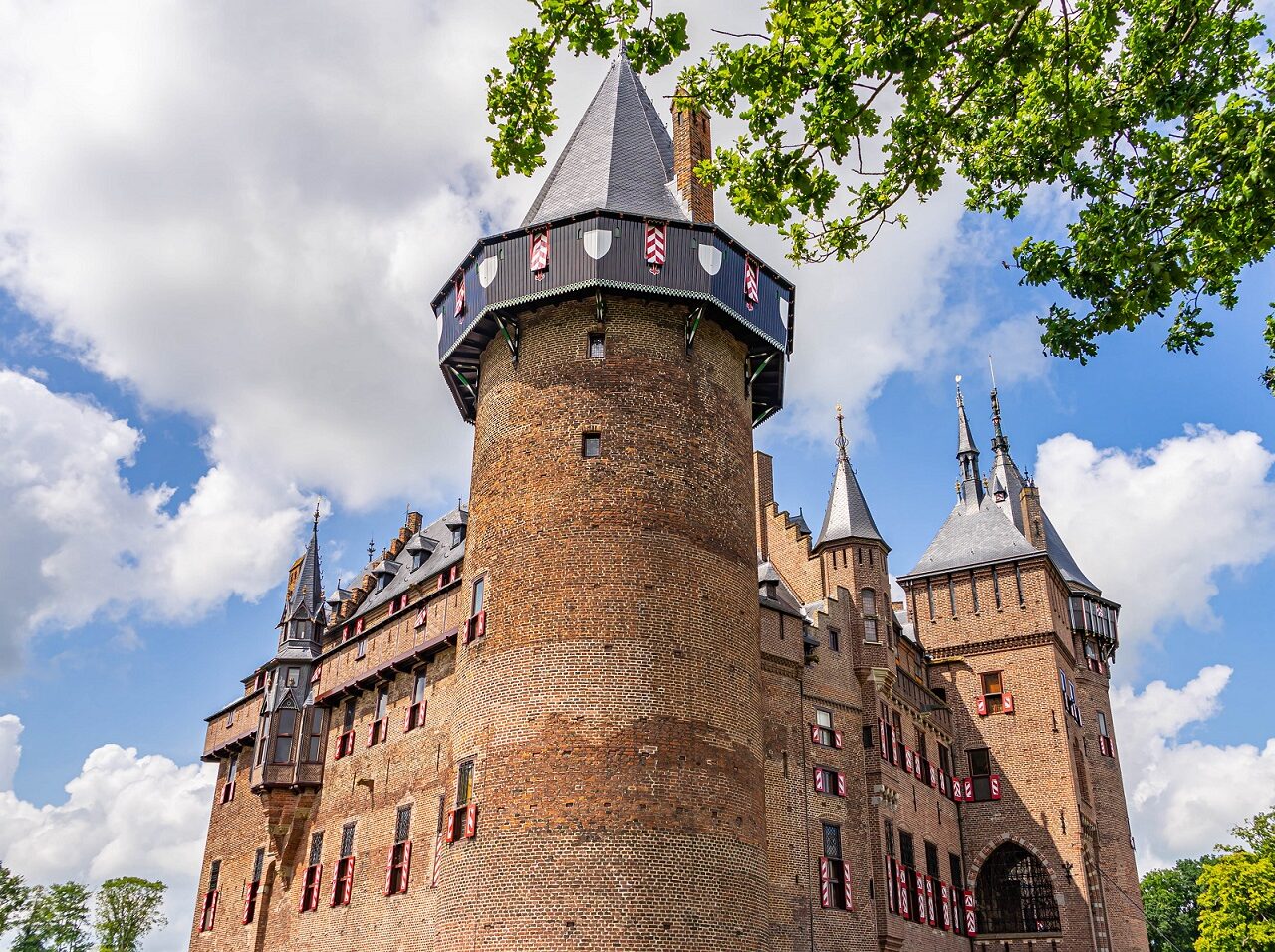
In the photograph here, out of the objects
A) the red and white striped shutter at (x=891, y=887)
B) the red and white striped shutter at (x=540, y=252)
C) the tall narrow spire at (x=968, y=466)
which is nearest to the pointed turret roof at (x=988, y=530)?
the tall narrow spire at (x=968, y=466)

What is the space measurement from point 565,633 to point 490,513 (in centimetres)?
338

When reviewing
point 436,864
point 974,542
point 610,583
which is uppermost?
point 974,542

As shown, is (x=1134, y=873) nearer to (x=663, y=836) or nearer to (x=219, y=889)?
(x=663, y=836)

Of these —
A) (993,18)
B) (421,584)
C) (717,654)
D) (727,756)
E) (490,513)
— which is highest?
(421,584)

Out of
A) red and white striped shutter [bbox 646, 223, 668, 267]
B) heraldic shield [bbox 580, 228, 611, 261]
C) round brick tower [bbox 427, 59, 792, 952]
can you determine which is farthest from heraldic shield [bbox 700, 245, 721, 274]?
heraldic shield [bbox 580, 228, 611, 261]

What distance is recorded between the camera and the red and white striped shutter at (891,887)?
26.4 metres

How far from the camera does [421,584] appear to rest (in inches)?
1227

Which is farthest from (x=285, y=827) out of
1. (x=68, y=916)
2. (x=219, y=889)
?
(x=68, y=916)

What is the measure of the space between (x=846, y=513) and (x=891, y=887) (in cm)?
977

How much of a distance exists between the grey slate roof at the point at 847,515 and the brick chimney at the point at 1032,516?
9.66 metres

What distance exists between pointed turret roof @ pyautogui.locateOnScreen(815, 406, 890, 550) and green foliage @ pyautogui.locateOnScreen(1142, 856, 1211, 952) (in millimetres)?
44228

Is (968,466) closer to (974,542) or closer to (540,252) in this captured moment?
(974,542)

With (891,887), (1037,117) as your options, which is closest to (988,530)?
(891,887)

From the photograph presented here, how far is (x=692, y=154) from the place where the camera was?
25562mm
